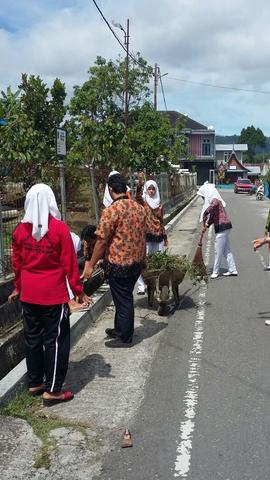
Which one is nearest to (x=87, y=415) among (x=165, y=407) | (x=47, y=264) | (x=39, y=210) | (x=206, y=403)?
(x=165, y=407)

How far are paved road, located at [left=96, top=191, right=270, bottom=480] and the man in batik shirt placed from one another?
0.60 m

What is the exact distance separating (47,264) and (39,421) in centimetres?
121

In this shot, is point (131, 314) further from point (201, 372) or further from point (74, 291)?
point (74, 291)

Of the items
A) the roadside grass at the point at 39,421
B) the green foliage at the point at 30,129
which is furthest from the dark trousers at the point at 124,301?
the green foliage at the point at 30,129

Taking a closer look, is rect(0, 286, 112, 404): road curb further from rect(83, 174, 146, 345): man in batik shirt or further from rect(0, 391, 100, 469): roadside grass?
rect(83, 174, 146, 345): man in batik shirt

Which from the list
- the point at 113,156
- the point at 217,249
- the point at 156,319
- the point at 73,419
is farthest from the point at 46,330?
the point at 113,156

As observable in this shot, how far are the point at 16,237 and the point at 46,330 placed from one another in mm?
802

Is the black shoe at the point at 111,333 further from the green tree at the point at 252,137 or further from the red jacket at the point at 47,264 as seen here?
the green tree at the point at 252,137

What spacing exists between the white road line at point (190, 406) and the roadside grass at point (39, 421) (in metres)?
0.61

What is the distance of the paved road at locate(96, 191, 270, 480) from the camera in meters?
3.60

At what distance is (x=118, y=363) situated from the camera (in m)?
5.58

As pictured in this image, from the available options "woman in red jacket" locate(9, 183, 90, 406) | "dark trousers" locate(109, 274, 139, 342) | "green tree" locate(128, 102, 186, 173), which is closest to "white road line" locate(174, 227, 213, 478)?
"dark trousers" locate(109, 274, 139, 342)

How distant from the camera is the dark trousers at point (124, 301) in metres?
5.96

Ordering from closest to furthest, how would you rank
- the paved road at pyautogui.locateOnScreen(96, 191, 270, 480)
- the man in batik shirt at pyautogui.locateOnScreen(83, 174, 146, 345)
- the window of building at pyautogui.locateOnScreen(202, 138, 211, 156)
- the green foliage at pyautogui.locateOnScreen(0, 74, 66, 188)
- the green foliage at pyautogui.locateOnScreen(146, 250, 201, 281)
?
1. the paved road at pyautogui.locateOnScreen(96, 191, 270, 480)
2. the man in batik shirt at pyautogui.locateOnScreen(83, 174, 146, 345)
3. the green foliage at pyautogui.locateOnScreen(146, 250, 201, 281)
4. the green foliage at pyautogui.locateOnScreen(0, 74, 66, 188)
5. the window of building at pyautogui.locateOnScreen(202, 138, 211, 156)
